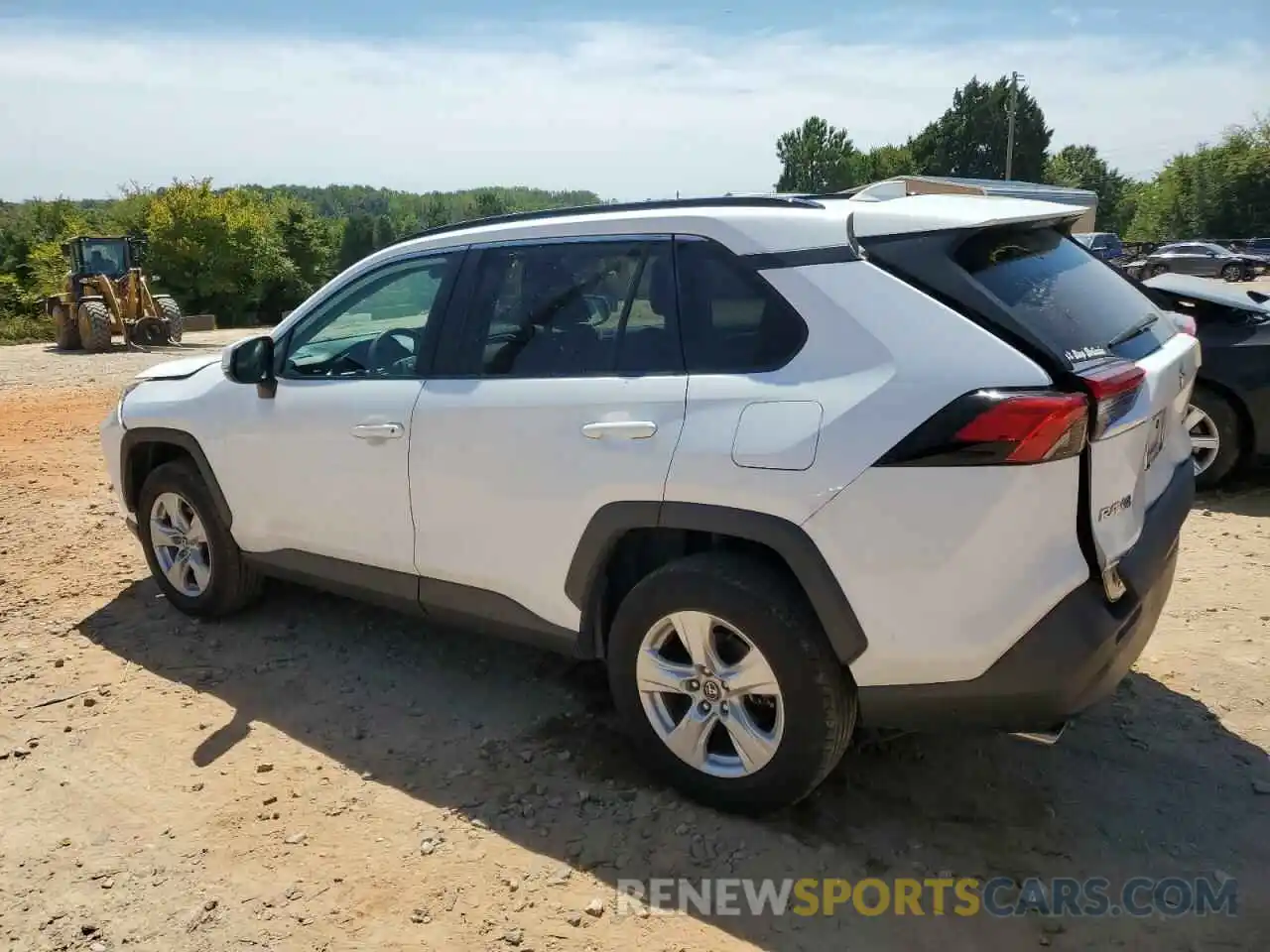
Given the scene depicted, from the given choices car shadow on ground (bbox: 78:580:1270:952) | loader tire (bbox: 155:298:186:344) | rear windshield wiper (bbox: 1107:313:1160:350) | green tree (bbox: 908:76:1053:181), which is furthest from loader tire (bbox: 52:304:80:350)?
green tree (bbox: 908:76:1053:181)

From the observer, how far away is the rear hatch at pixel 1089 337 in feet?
8.16

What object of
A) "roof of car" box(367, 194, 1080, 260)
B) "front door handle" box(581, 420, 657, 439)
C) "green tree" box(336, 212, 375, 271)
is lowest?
"front door handle" box(581, 420, 657, 439)

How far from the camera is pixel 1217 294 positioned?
20.3 feet

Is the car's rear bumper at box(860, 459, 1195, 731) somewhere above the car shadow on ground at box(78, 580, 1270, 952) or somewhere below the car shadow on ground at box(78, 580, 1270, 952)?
above

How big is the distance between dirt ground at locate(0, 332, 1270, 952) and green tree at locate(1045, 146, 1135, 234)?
76.0 metres

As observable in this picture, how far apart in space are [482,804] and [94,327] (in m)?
19.8

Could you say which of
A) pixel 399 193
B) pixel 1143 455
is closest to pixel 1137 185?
pixel 1143 455

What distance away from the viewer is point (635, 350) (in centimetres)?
306

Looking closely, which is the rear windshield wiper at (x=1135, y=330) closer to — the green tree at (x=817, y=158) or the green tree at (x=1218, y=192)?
the green tree at (x=1218, y=192)

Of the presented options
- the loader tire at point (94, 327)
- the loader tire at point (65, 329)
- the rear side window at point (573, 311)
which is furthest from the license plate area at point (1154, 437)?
the loader tire at point (65, 329)

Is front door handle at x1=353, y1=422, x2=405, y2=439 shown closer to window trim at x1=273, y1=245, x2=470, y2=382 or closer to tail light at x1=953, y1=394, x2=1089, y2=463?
window trim at x1=273, y1=245, x2=470, y2=382

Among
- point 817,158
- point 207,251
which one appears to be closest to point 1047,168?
point 817,158

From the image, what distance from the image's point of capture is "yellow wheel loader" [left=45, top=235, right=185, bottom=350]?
19.9 meters

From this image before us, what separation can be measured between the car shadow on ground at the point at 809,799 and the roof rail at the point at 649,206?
5.87 ft
